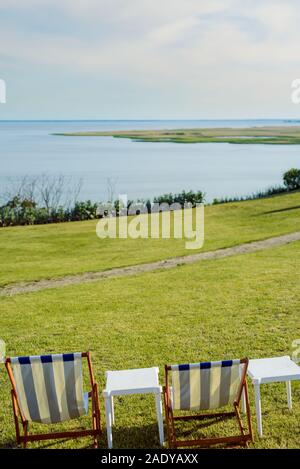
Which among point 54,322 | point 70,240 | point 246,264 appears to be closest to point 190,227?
point 70,240

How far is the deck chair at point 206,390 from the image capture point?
5.71 meters

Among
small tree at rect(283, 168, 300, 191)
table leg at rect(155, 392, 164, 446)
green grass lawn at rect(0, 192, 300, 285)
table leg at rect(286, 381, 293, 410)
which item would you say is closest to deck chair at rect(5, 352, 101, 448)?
table leg at rect(155, 392, 164, 446)

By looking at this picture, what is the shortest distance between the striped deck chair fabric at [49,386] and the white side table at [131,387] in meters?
0.29

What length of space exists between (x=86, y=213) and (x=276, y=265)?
48.3ft

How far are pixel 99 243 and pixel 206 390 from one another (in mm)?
16224

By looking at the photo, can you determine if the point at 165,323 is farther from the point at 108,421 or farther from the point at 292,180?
the point at 292,180

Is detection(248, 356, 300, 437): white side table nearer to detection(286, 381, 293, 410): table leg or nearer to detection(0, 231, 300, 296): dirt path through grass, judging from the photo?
detection(286, 381, 293, 410): table leg

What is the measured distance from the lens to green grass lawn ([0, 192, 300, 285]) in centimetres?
1752

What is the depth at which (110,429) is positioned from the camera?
599 centimetres

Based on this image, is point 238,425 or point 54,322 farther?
point 54,322

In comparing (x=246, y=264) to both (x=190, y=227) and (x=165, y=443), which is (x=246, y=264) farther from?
(x=165, y=443)

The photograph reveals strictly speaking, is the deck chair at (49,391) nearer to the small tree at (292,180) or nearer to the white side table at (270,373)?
the white side table at (270,373)

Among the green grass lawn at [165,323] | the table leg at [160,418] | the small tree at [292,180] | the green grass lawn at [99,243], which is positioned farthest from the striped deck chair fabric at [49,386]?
the small tree at [292,180]

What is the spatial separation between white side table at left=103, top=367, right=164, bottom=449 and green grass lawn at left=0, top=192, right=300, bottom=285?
965 centimetres
